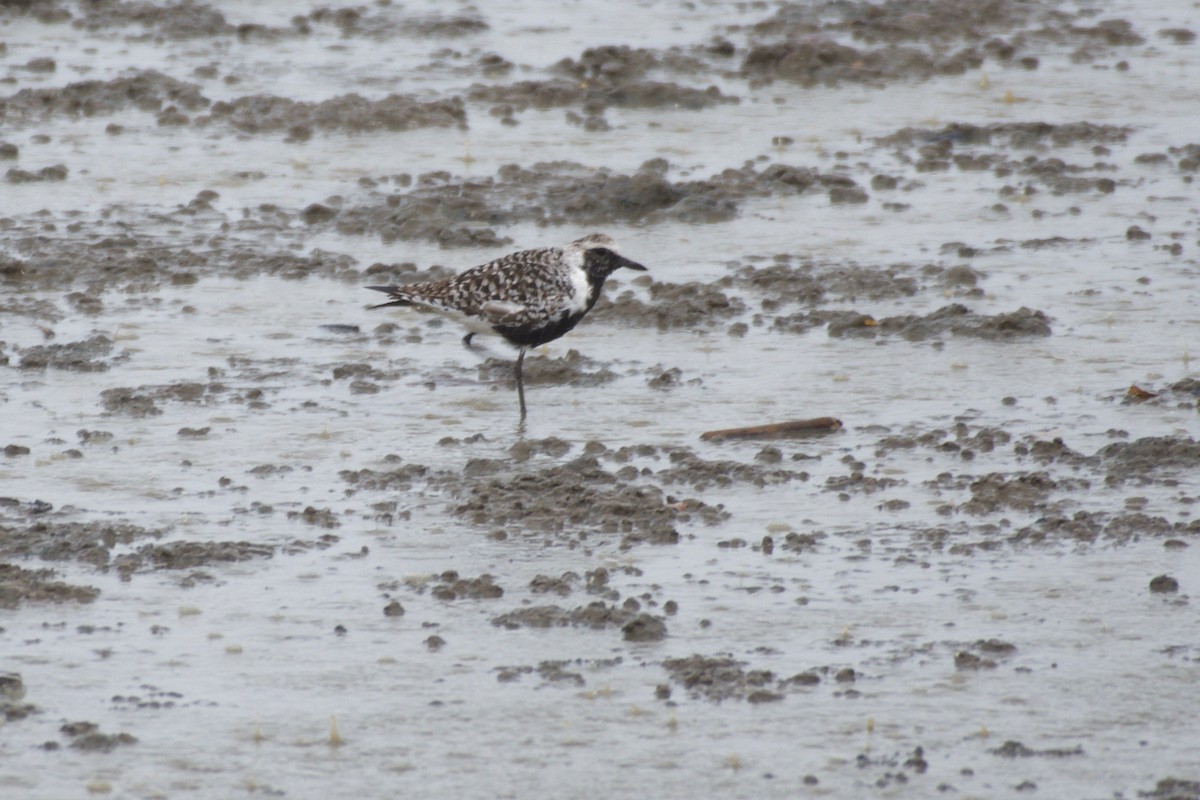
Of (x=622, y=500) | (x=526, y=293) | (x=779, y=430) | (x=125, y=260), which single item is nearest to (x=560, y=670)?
(x=622, y=500)

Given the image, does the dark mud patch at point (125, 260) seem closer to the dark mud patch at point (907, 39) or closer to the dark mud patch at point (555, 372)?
the dark mud patch at point (555, 372)

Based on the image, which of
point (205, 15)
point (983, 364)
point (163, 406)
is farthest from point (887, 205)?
point (205, 15)

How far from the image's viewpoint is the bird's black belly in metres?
9.84

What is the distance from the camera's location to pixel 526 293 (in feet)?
32.3

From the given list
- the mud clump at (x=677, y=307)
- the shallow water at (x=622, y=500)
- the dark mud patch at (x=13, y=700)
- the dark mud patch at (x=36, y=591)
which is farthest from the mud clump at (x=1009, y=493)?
the dark mud patch at (x=13, y=700)

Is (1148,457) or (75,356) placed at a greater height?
(75,356)

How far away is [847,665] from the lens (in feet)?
21.8

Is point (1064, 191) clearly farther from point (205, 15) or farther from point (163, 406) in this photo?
point (205, 15)

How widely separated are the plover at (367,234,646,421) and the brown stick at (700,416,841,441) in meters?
1.12

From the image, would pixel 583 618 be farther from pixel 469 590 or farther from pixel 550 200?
pixel 550 200

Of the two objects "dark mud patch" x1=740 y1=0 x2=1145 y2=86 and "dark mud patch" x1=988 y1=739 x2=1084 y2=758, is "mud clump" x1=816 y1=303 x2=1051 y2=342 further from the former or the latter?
"dark mud patch" x1=740 y1=0 x2=1145 y2=86

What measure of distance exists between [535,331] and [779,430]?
1.45 m

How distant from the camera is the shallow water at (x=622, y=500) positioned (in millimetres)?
6141

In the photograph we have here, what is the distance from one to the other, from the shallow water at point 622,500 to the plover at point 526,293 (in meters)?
0.42
